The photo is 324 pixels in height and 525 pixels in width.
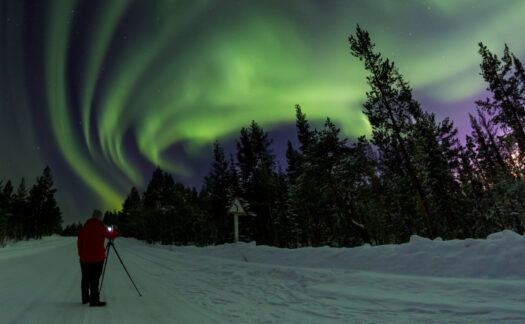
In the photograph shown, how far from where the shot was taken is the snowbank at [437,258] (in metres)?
5.27

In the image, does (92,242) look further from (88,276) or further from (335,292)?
(335,292)

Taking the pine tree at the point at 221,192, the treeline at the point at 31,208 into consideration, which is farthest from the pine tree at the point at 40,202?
the pine tree at the point at 221,192

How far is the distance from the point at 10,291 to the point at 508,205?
137ft

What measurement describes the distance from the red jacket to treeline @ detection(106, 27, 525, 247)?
1557 cm

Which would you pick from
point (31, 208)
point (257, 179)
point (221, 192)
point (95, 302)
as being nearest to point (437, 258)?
point (95, 302)

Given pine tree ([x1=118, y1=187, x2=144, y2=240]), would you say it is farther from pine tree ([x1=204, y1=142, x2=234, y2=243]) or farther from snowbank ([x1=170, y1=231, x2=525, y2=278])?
snowbank ([x1=170, y1=231, x2=525, y2=278])

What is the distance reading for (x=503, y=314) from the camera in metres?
3.38

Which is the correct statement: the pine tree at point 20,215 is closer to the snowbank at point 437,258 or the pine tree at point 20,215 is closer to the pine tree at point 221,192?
Answer: the pine tree at point 221,192

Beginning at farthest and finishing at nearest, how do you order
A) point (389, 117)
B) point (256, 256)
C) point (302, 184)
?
point (302, 184), point (389, 117), point (256, 256)

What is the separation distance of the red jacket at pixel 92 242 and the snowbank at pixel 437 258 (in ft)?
21.3

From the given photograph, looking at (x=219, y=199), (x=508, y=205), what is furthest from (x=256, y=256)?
(x=508, y=205)

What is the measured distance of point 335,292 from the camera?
18.1 feet

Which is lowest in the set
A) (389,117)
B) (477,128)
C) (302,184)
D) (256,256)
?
(256,256)

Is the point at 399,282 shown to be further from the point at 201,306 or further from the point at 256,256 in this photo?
the point at 256,256
